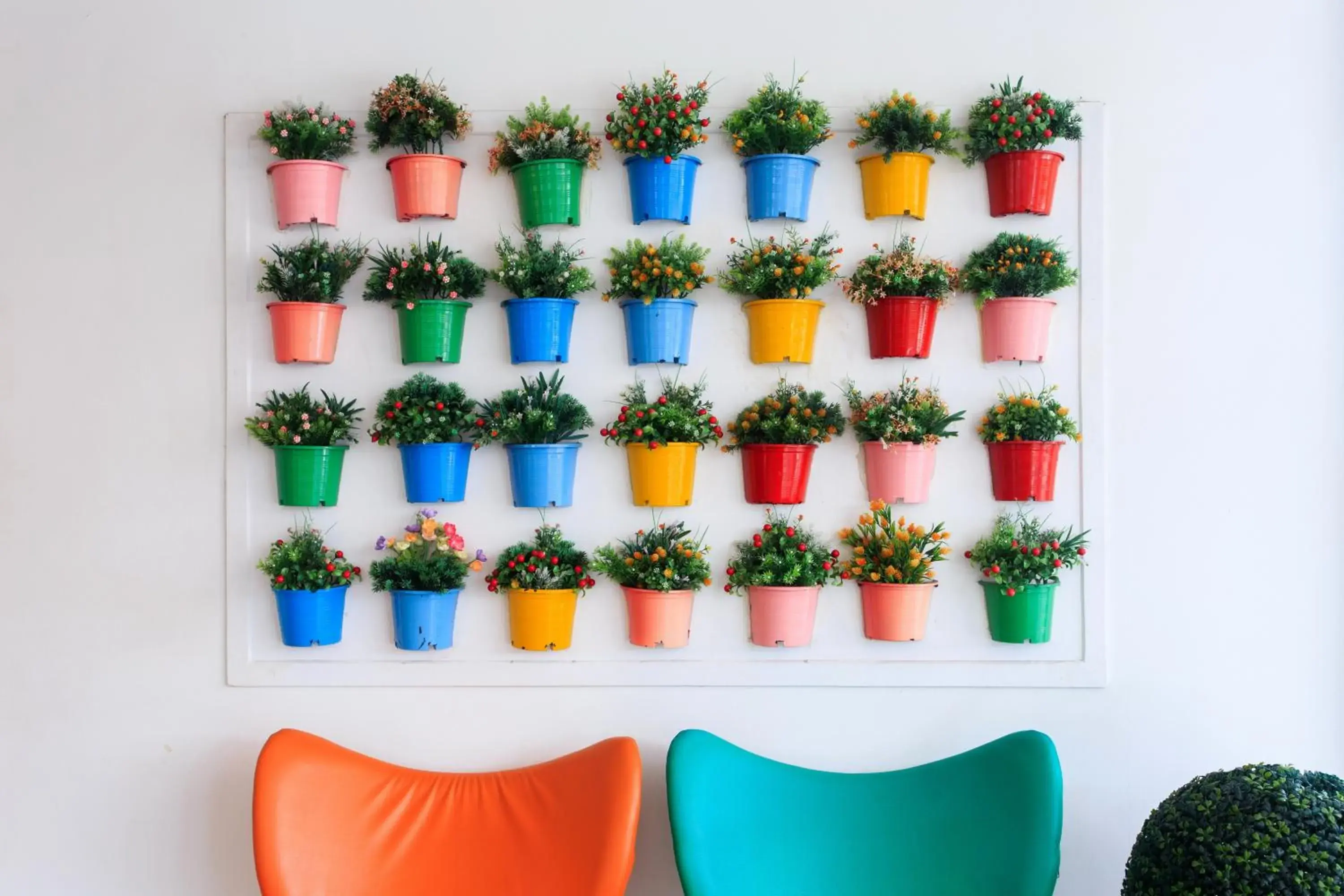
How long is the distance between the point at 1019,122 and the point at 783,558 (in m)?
1.31

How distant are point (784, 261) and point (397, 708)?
5.31 ft

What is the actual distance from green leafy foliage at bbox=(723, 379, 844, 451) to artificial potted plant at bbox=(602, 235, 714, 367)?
0.25 meters

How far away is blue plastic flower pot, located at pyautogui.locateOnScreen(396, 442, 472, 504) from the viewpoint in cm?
253

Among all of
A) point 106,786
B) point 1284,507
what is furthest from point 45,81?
point 1284,507

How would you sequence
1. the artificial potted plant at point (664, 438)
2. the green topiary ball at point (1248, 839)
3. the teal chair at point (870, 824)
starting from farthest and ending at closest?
1. the artificial potted plant at point (664, 438)
2. the teal chair at point (870, 824)
3. the green topiary ball at point (1248, 839)

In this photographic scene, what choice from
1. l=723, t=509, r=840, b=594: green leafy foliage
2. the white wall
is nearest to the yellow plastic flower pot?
l=723, t=509, r=840, b=594: green leafy foliage

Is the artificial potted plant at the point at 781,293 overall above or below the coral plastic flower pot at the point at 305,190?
below

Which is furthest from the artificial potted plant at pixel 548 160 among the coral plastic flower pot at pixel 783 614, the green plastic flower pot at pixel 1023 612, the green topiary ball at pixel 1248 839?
the green topiary ball at pixel 1248 839

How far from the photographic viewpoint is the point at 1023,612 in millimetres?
2510

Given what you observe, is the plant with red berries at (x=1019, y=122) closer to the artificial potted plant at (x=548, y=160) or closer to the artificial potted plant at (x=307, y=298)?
the artificial potted plant at (x=548, y=160)

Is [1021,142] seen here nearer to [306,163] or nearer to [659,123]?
[659,123]

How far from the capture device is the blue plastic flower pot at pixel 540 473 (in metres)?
2.52

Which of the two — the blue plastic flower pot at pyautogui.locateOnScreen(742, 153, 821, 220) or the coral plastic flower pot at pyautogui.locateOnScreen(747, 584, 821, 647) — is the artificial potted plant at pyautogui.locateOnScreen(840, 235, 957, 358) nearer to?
the blue plastic flower pot at pyautogui.locateOnScreen(742, 153, 821, 220)

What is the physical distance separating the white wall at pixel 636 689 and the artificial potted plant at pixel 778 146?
0.15 metres
